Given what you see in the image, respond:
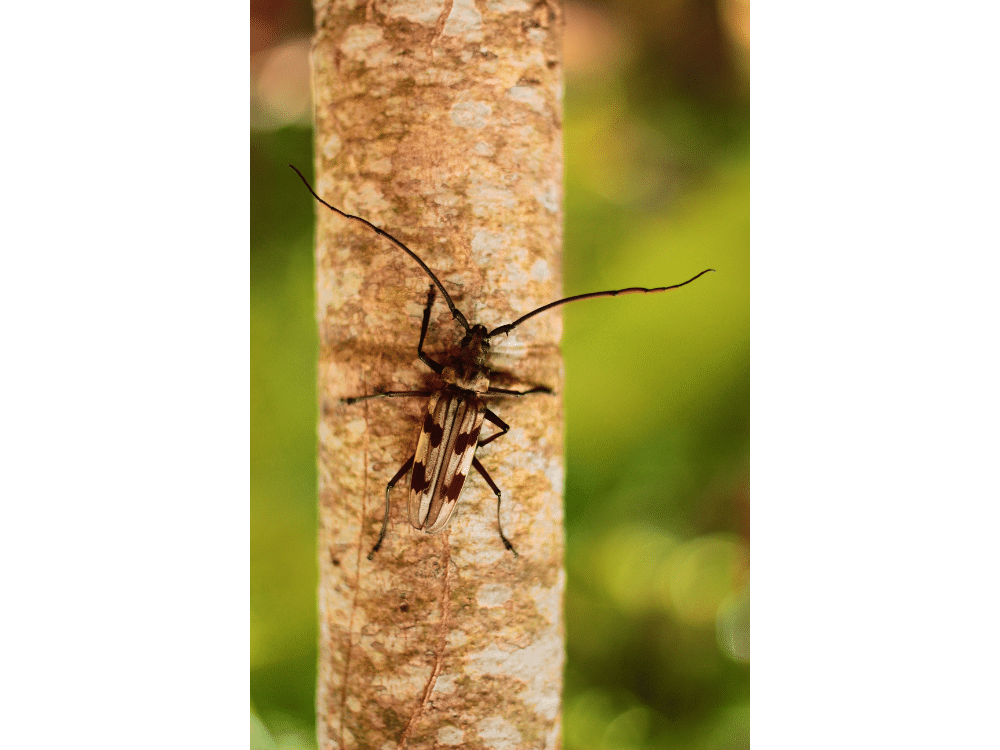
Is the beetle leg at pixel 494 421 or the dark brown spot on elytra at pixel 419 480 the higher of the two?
the beetle leg at pixel 494 421

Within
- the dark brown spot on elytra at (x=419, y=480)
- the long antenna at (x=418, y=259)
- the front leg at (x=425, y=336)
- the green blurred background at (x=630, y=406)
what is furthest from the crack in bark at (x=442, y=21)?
the green blurred background at (x=630, y=406)

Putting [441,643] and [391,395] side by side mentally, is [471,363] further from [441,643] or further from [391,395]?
[441,643]

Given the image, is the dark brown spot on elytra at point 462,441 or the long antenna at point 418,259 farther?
the dark brown spot on elytra at point 462,441

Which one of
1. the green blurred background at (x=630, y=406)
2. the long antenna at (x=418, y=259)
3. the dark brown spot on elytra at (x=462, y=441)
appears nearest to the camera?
the long antenna at (x=418, y=259)

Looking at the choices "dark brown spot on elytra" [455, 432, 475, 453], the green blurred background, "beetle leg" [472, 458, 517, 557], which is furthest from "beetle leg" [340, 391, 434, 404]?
the green blurred background

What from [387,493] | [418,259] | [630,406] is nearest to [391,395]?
[387,493]

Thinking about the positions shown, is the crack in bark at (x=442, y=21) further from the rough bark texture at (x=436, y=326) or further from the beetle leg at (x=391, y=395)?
the beetle leg at (x=391, y=395)

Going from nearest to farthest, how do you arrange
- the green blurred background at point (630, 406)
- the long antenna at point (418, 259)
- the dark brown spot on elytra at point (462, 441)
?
the long antenna at point (418, 259) < the dark brown spot on elytra at point (462, 441) < the green blurred background at point (630, 406)
